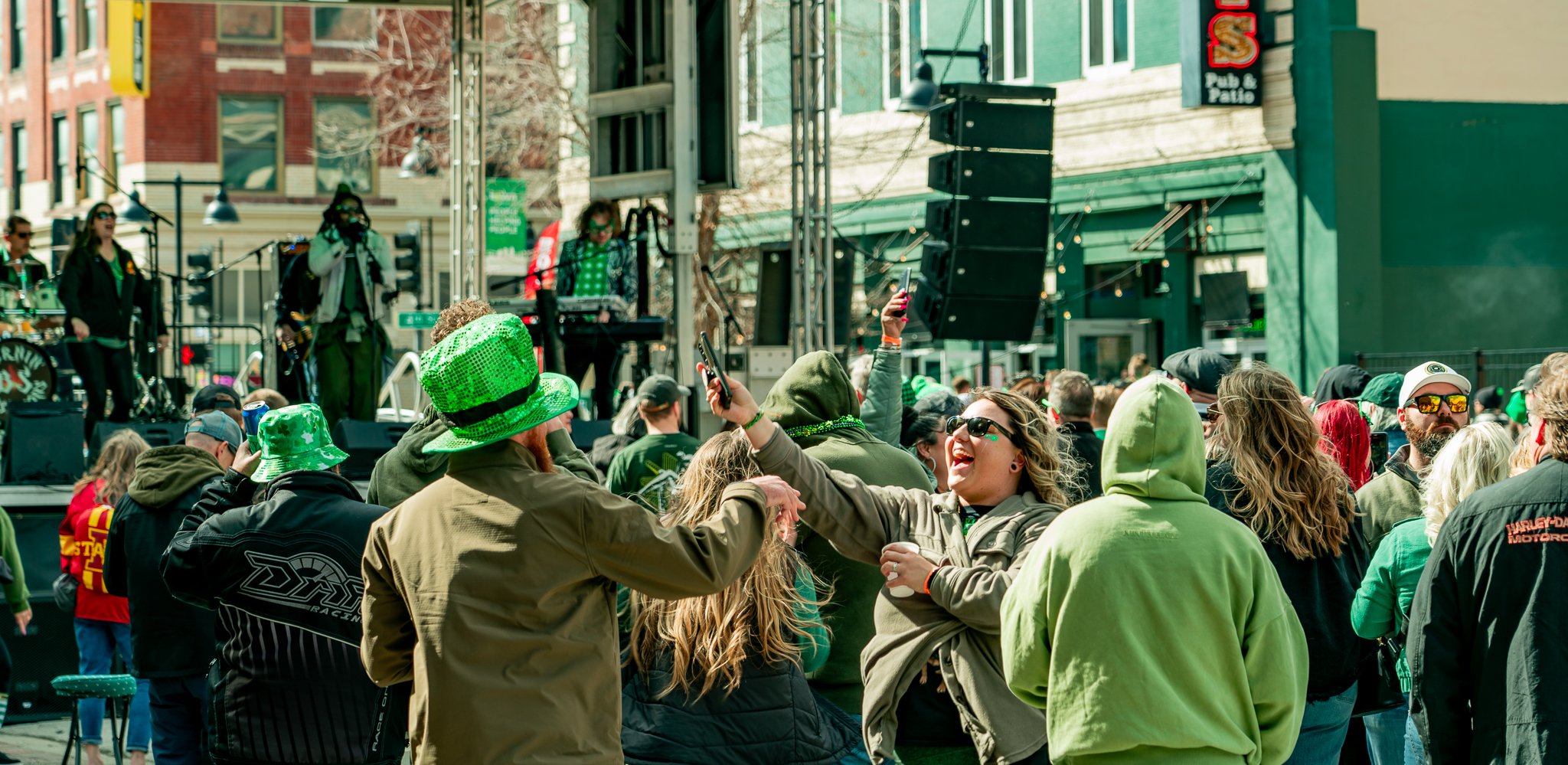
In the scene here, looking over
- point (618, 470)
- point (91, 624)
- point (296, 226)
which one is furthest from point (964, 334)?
point (296, 226)

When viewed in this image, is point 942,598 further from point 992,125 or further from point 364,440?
point 992,125

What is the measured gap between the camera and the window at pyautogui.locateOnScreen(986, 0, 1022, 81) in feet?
74.0

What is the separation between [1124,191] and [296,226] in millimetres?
22241

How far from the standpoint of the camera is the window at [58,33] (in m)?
38.9

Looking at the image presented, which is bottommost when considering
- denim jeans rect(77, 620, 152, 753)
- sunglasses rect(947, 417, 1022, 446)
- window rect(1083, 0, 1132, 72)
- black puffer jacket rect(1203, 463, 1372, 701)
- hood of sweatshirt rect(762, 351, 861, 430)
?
denim jeans rect(77, 620, 152, 753)

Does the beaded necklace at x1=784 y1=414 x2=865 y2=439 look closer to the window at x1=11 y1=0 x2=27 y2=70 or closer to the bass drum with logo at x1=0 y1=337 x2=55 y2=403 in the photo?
the bass drum with logo at x1=0 y1=337 x2=55 y2=403

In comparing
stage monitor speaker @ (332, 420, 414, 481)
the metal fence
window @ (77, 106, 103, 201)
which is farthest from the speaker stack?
window @ (77, 106, 103, 201)

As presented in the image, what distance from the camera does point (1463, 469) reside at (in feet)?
15.7

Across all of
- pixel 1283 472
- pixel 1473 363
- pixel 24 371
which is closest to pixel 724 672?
pixel 1283 472

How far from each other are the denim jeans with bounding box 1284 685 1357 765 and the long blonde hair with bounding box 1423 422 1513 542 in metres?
0.56

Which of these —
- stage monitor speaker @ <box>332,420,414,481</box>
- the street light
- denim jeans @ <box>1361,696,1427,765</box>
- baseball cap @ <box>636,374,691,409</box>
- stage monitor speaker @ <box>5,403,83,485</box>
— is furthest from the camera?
the street light

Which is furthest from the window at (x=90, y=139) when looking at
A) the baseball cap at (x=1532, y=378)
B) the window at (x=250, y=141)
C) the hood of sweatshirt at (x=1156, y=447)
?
the hood of sweatshirt at (x=1156, y=447)

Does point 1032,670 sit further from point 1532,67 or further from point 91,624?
Answer: point 1532,67

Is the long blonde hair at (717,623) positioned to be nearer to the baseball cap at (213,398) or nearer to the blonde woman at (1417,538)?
the blonde woman at (1417,538)
